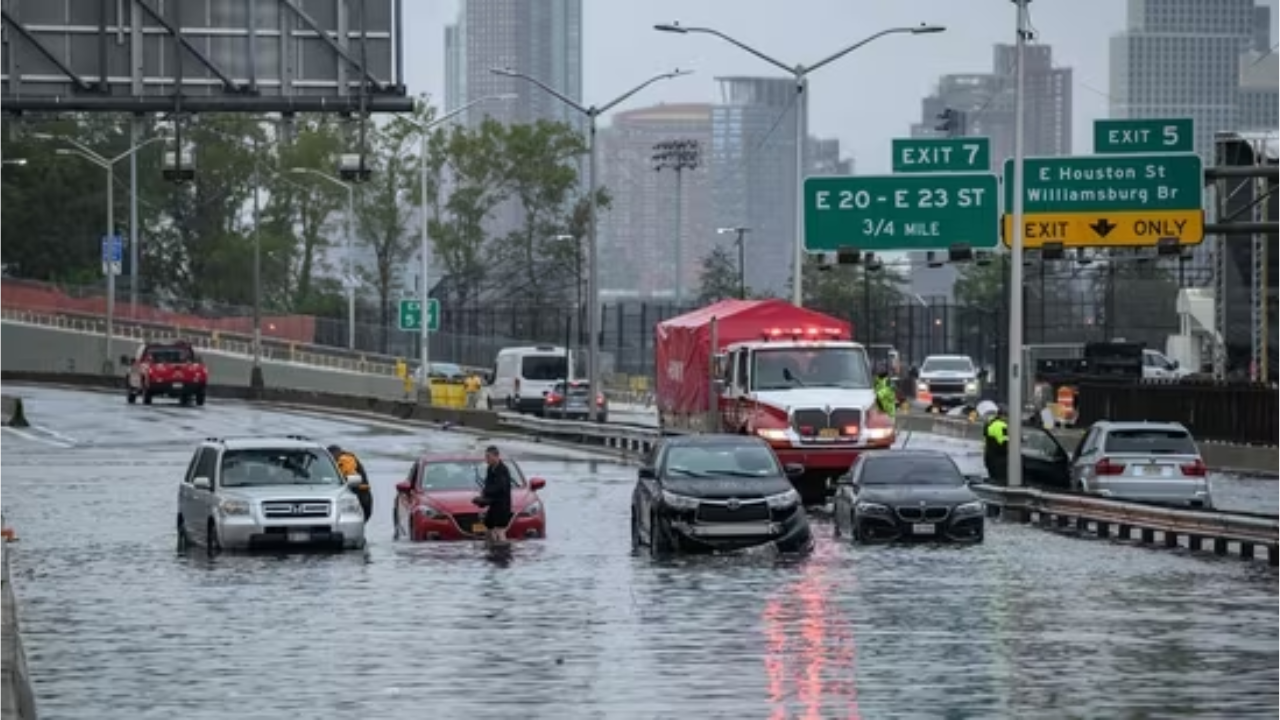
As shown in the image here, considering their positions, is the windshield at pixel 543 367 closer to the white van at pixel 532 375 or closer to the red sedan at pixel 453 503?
the white van at pixel 532 375

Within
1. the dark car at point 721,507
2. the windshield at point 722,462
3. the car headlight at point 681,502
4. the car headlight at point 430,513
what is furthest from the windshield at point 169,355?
the car headlight at point 681,502

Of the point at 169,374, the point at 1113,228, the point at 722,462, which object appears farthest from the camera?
the point at 169,374

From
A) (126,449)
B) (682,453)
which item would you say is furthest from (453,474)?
(126,449)

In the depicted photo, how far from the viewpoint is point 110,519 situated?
47.8 m

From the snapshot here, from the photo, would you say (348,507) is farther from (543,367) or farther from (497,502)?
(543,367)

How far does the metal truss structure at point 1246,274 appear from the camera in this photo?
279 ft

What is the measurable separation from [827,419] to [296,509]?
12192 mm

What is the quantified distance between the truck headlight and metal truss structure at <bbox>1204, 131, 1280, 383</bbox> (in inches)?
1448

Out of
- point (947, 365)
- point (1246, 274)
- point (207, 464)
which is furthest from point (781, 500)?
point (947, 365)

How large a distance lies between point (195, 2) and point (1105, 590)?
2167 cm

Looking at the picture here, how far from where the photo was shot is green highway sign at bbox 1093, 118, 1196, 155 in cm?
6309

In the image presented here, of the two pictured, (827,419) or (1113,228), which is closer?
(827,419)

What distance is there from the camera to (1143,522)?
141 feet

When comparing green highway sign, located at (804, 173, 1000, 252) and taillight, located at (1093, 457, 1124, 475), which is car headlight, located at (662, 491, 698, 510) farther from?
green highway sign, located at (804, 173, 1000, 252)
